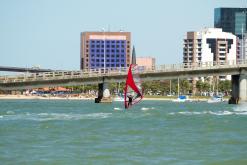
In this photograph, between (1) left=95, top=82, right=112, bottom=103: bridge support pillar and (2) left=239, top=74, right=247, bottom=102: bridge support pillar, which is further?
(2) left=239, top=74, right=247, bottom=102: bridge support pillar

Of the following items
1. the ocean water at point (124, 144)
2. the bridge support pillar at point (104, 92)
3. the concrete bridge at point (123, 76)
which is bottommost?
the ocean water at point (124, 144)

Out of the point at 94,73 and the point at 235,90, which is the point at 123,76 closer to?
the point at 94,73

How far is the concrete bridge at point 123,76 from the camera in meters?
156

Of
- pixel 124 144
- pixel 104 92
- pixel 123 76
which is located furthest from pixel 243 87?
pixel 124 144

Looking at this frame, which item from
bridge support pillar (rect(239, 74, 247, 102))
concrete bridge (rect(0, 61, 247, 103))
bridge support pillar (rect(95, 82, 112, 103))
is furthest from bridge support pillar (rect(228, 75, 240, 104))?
bridge support pillar (rect(95, 82, 112, 103))

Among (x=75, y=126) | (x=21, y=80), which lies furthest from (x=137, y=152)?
(x=21, y=80)

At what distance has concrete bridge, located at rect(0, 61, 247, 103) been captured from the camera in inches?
6147

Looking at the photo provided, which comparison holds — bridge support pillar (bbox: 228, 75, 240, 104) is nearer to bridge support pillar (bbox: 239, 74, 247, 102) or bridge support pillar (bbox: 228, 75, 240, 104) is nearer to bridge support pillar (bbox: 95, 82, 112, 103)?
bridge support pillar (bbox: 239, 74, 247, 102)

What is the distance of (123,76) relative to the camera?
16625 cm

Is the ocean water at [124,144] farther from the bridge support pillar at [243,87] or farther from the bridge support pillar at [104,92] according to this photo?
the bridge support pillar at [243,87]

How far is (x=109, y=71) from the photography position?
16762 centimetres

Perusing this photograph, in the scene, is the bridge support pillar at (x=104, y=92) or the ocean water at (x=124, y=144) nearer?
the ocean water at (x=124, y=144)

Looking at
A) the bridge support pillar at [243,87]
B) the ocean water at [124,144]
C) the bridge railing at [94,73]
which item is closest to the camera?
the ocean water at [124,144]

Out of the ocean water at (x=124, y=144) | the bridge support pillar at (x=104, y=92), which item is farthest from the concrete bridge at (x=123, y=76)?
the ocean water at (x=124, y=144)
